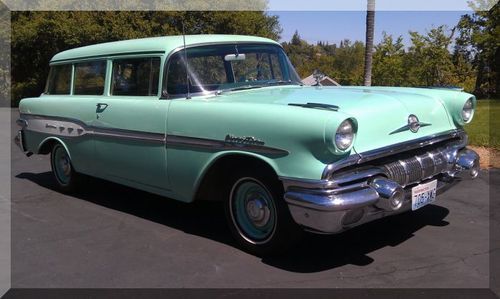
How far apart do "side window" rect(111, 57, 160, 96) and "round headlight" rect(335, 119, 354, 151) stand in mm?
2000

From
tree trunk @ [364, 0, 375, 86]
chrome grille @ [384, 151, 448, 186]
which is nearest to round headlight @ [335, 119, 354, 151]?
chrome grille @ [384, 151, 448, 186]

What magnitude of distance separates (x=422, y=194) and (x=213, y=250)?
1702mm

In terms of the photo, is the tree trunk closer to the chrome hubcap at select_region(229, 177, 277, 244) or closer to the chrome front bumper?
the chrome front bumper

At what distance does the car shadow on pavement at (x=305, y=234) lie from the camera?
403 cm

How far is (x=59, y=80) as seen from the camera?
21.3ft

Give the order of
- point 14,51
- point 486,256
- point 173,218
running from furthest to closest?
point 14,51, point 173,218, point 486,256

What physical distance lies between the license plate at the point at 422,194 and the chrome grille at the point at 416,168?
7cm

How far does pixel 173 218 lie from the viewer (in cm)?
525

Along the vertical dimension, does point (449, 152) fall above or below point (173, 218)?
above

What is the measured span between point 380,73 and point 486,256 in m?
17.1

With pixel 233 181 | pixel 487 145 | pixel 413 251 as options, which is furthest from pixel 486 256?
pixel 487 145

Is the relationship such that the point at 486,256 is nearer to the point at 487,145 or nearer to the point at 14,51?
the point at 487,145

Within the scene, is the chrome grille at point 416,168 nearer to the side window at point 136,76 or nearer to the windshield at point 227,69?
the windshield at point 227,69

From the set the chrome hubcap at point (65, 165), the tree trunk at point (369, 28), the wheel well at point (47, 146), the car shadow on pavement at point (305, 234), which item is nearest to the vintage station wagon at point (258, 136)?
the car shadow on pavement at point (305, 234)
